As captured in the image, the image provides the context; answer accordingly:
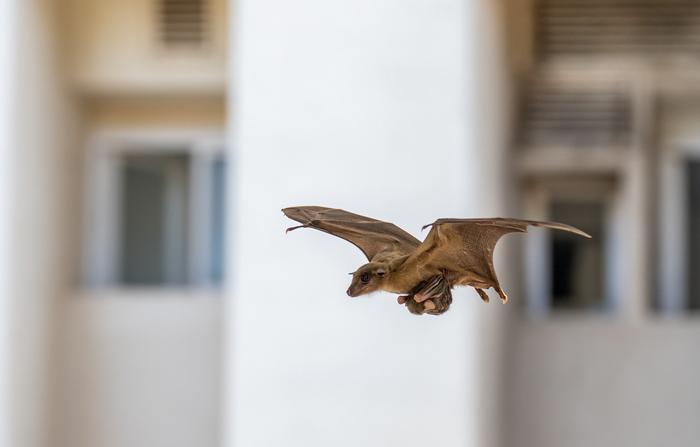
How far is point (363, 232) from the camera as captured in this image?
1.40 metres

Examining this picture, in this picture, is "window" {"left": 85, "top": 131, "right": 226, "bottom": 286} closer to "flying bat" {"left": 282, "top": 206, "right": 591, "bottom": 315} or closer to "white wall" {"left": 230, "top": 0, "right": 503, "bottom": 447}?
"white wall" {"left": 230, "top": 0, "right": 503, "bottom": 447}

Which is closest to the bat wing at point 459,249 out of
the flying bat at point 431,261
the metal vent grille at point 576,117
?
the flying bat at point 431,261

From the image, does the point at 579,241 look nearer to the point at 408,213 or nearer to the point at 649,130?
the point at 649,130

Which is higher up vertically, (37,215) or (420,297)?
(37,215)

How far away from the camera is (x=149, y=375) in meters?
5.50

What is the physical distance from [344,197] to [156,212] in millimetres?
1611

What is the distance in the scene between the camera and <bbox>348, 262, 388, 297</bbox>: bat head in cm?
121

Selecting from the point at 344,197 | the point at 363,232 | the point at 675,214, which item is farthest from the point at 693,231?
the point at 363,232

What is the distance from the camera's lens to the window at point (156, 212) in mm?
5738

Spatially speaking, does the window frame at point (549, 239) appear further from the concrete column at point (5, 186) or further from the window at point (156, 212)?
the concrete column at point (5, 186)

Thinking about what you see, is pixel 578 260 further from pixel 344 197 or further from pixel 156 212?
pixel 156 212

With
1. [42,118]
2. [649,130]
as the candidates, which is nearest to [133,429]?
[42,118]

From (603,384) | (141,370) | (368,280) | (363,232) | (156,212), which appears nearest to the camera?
(368,280)

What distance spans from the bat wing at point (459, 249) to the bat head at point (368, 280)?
0.04 m
